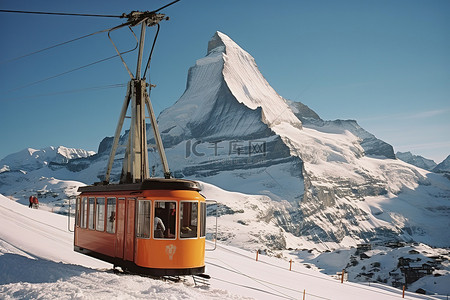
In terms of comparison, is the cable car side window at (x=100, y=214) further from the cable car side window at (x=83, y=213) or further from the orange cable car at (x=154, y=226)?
the cable car side window at (x=83, y=213)

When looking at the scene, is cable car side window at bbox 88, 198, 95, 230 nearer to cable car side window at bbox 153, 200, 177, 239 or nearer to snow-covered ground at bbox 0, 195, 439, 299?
snow-covered ground at bbox 0, 195, 439, 299

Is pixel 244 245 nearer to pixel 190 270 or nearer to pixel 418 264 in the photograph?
pixel 418 264

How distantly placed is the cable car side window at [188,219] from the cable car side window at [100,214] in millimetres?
3972

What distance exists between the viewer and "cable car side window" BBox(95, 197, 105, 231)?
665 inches

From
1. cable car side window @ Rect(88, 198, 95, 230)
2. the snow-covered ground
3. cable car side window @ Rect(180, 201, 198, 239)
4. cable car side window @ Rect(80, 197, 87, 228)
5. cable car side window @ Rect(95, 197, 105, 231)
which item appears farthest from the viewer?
cable car side window @ Rect(80, 197, 87, 228)

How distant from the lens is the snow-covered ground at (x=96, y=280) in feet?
38.1

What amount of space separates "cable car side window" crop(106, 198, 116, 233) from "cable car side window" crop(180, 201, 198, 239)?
2.96m

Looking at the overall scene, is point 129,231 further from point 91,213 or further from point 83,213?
point 83,213

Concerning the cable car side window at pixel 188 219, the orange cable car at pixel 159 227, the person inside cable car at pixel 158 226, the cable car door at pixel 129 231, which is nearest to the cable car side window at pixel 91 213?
the orange cable car at pixel 159 227

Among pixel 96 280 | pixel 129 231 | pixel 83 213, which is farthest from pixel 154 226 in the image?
pixel 83 213

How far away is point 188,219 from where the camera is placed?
1482 centimetres

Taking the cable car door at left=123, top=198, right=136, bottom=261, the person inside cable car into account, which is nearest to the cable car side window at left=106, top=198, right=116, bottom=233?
the cable car door at left=123, top=198, right=136, bottom=261

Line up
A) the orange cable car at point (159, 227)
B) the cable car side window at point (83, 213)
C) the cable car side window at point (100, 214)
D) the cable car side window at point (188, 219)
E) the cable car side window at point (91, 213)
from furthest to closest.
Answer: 1. the cable car side window at point (83, 213)
2. the cable car side window at point (91, 213)
3. the cable car side window at point (100, 214)
4. the cable car side window at point (188, 219)
5. the orange cable car at point (159, 227)

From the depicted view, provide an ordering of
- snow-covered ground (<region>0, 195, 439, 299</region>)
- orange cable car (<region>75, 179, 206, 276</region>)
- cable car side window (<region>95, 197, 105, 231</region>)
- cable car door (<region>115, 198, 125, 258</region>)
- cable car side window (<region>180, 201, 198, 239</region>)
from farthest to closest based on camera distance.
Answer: cable car side window (<region>95, 197, 105, 231</region>)
cable car door (<region>115, 198, 125, 258</region>)
cable car side window (<region>180, 201, 198, 239</region>)
orange cable car (<region>75, 179, 206, 276</region>)
snow-covered ground (<region>0, 195, 439, 299</region>)
